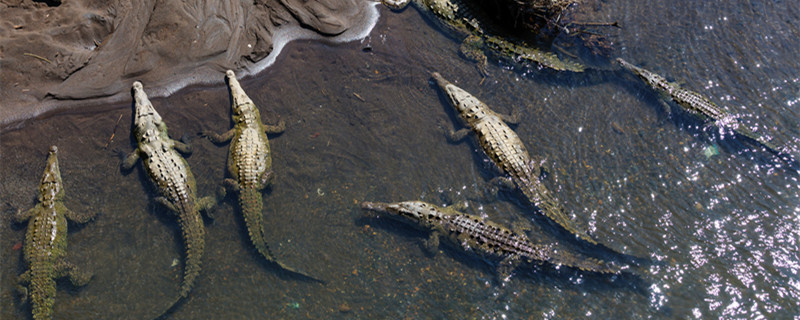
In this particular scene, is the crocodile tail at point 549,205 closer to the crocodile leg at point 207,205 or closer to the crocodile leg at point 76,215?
the crocodile leg at point 207,205

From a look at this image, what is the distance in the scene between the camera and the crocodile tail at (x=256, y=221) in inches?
240

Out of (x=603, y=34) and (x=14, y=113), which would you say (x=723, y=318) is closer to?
(x=603, y=34)

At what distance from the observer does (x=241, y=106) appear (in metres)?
7.36

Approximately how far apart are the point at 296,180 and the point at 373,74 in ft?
7.72

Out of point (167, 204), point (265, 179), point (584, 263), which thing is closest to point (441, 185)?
point (584, 263)

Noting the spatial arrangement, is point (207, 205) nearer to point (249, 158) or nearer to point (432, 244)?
point (249, 158)

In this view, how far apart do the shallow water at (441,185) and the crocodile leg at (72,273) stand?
0.12m

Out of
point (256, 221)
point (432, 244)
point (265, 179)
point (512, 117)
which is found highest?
point (512, 117)

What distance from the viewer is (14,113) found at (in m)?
7.16

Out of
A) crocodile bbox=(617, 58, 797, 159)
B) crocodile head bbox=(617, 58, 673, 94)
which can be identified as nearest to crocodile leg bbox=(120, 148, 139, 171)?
crocodile head bbox=(617, 58, 673, 94)

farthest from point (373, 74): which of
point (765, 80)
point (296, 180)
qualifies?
point (765, 80)

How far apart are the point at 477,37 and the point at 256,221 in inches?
202

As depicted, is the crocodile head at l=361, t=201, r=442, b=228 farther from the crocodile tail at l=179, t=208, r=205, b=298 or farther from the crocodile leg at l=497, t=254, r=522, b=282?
the crocodile tail at l=179, t=208, r=205, b=298

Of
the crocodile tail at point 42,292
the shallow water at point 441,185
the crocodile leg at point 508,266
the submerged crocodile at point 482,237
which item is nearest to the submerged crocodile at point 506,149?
the shallow water at point 441,185
